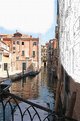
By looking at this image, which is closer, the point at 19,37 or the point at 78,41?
the point at 78,41

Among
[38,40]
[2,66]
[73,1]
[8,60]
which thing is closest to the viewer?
[73,1]

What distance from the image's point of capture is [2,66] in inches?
1441

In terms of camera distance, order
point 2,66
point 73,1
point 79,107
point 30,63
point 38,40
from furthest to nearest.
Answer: point 38,40 → point 30,63 → point 2,66 → point 79,107 → point 73,1

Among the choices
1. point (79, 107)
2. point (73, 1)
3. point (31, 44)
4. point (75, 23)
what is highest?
point (31, 44)

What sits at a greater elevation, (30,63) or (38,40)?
(38,40)

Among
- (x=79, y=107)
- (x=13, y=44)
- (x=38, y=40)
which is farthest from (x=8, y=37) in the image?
(x=79, y=107)

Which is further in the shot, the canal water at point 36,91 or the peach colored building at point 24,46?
the peach colored building at point 24,46

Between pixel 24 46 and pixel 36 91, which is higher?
pixel 24 46

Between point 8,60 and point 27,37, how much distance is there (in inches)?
476

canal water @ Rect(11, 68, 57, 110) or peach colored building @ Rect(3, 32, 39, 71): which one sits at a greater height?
peach colored building @ Rect(3, 32, 39, 71)

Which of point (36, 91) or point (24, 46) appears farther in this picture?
point (24, 46)

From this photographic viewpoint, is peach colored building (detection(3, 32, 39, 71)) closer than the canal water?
No

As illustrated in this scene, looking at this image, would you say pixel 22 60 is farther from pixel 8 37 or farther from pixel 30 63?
pixel 8 37

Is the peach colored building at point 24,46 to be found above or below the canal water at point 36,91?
above
